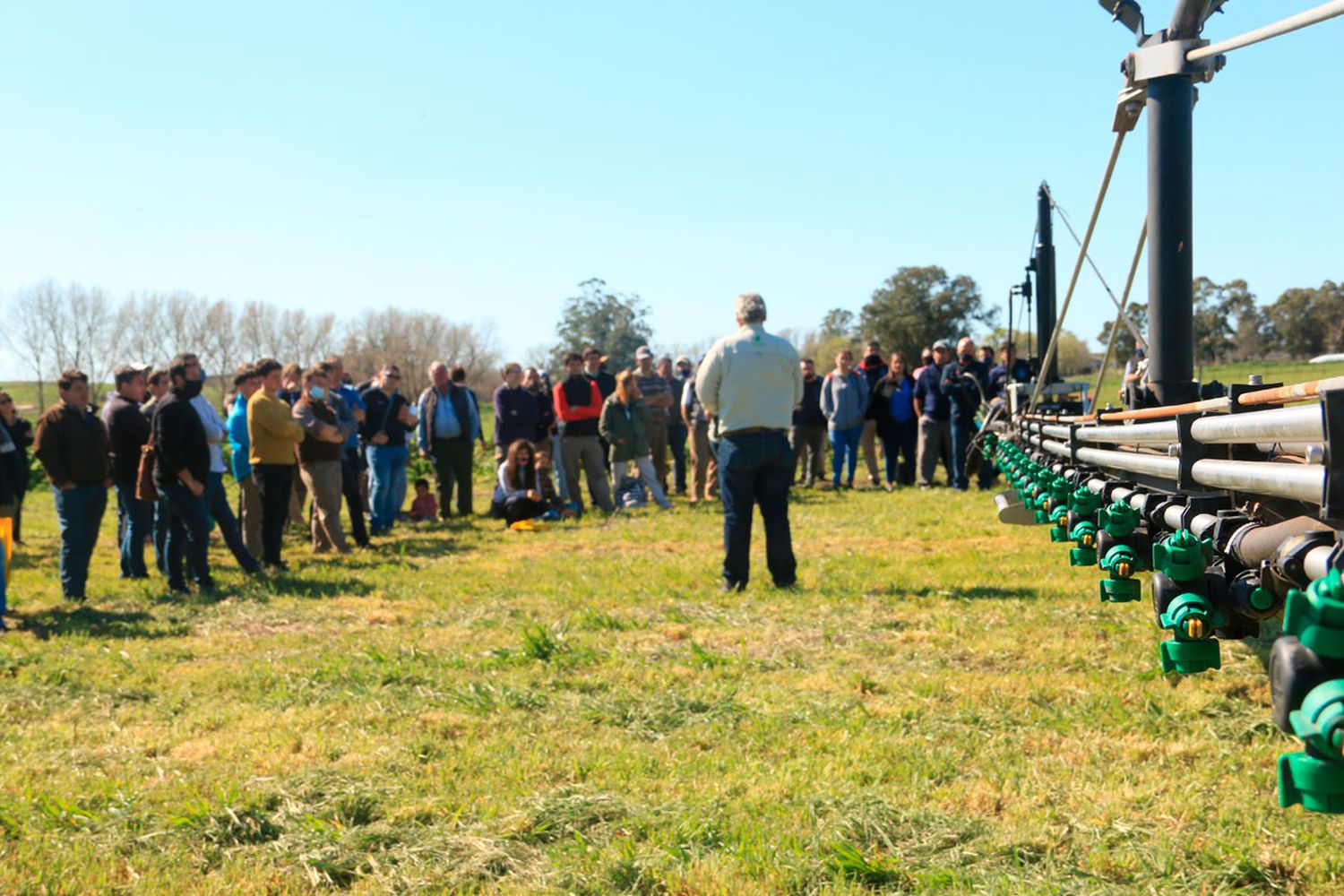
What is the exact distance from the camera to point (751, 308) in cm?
838

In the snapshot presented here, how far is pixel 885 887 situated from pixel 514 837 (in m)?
1.25

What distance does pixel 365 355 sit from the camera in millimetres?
76312

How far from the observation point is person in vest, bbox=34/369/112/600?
362 inches

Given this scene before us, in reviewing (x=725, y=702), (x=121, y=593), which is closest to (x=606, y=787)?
(x=725, y=702)

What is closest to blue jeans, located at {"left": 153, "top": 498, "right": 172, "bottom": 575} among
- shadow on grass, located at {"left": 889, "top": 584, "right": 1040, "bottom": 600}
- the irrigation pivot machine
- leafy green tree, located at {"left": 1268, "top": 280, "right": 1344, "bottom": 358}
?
shadow on grass, located at {"left": 889, "top": 584, "right": 1040, "bottom": 600}

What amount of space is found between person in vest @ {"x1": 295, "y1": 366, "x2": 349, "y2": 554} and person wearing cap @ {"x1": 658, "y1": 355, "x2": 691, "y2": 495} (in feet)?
18.7

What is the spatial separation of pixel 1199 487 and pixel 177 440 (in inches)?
338

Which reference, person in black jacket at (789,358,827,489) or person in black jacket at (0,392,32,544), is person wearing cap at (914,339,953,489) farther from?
person in black jacket at (0,392,32,544)

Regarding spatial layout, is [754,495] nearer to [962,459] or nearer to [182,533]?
[182,533]

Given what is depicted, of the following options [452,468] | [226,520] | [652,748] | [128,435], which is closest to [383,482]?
[452,468]

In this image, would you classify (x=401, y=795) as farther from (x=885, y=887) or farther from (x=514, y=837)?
(x=885, y=887)

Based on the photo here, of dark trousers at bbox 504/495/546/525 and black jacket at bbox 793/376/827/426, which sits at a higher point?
black jacket at bbox 793/376/827/426

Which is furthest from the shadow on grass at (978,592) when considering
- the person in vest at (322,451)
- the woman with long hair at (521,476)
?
the woman with long hair at (521,476)

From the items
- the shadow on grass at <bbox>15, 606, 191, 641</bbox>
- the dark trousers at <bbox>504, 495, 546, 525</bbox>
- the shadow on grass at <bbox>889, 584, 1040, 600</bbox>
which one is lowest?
the shadow on grass at <bbox>15, 606, 191, 641</bbox>
